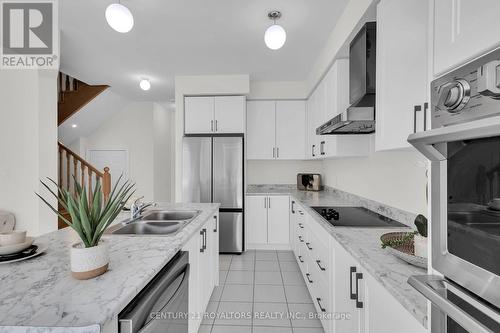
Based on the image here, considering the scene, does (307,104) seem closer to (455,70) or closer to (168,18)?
(168,18)

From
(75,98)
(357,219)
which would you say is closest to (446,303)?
(357,219)

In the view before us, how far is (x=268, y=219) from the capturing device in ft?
13.1

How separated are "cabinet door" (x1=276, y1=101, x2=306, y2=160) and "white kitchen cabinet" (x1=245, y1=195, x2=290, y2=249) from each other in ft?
2.52

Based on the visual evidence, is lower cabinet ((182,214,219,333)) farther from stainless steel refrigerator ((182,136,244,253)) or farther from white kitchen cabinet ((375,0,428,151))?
white kitchen cabinet ((375,0,428,151))

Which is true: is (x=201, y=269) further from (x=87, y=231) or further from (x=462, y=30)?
(x=462, y=30)

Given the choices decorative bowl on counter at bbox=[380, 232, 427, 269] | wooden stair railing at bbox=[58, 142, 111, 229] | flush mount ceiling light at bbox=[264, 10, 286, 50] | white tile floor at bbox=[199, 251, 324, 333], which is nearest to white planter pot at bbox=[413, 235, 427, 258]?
decorative bowl on counter at bbox=[380, 232, 427, 269]

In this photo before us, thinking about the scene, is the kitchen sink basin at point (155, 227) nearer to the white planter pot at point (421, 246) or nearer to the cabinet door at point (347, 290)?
the cabinet door at point (347, 290)

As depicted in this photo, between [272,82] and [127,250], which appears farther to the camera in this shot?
[272,82]

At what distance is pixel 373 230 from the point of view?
1707 mm

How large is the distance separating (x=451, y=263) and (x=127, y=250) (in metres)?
1.31

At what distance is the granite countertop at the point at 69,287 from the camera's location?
2.36 feet

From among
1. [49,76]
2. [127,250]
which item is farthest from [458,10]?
[49,76]

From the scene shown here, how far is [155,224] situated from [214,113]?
2.34 metres

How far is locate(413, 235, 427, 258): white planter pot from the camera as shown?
42.8 inches
